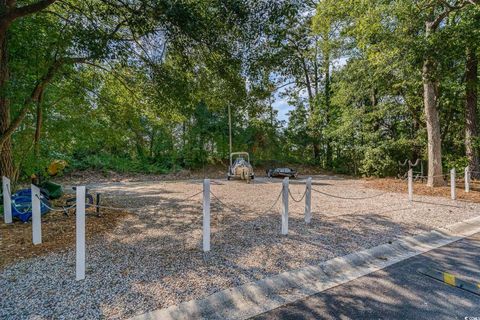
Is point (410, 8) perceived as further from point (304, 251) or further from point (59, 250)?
point (59, 250)

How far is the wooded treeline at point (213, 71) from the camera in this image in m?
4.04

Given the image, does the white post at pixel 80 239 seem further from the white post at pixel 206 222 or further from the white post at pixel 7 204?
the white post at pixel 7 204

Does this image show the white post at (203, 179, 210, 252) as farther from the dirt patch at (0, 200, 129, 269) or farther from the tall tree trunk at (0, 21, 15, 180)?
the tall tree trunk at (0, 21, 15, 180)

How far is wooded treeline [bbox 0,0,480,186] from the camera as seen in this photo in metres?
4.04

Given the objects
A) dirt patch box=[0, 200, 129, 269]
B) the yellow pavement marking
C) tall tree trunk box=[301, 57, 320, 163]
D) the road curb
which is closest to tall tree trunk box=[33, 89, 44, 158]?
dirt patch box=[0, 200, 129, 269]

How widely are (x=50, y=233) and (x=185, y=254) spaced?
8.79ft

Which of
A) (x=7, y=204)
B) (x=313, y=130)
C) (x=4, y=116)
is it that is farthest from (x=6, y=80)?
(x=313, y=130)

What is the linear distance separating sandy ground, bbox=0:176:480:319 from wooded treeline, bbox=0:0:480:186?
268 centimetres

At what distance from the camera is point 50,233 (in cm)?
431

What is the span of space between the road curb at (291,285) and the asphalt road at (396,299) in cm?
11

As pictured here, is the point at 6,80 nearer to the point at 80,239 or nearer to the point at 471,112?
the point at 80,239

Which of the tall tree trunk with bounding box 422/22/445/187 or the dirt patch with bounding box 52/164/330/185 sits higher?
the tall tree trunk with bounding box 422/22/445/187

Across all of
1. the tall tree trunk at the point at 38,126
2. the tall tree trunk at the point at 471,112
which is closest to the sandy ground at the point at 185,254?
the tall tree trunk at the point at 38,126

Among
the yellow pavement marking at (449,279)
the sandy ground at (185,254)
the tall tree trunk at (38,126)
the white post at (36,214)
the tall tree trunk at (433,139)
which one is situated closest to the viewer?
the sandy ground at (185,254)
